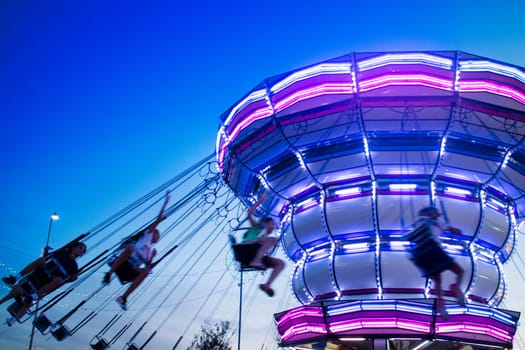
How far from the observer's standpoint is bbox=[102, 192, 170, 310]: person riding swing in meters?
9.33

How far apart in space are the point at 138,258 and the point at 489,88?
36.4 ft

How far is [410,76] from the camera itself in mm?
13047

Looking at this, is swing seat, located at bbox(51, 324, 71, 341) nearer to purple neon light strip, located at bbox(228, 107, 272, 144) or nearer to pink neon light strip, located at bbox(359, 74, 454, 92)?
purple neon light strip, located at bbox(228, 107, 272, 144)

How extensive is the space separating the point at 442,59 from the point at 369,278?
7.50m

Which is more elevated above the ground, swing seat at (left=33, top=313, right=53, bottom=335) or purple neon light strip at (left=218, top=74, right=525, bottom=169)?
purple neon light strip at (left=218, top=74, right=525, bottom=169)

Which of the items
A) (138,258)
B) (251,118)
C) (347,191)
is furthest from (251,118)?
(138,258)

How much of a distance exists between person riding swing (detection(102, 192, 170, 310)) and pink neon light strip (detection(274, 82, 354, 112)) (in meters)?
5.88

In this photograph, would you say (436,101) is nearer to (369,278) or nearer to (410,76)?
(410,76)

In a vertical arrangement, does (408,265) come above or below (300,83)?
below

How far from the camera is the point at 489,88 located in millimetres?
12969

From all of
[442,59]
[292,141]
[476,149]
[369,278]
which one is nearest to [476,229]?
[476,149]

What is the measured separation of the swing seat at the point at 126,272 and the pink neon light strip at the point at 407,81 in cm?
854

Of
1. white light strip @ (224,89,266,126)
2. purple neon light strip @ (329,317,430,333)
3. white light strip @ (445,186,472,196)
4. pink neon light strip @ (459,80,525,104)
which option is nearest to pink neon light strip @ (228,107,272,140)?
white light strip @ (224,89,266,126)

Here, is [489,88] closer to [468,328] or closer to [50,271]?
[468,328]
